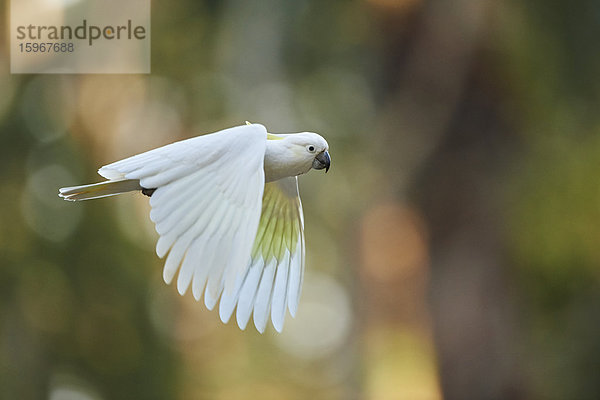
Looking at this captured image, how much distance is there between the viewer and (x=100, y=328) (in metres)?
4.18

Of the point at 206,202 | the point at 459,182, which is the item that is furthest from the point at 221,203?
the point at 459,182

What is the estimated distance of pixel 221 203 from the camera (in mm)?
1366

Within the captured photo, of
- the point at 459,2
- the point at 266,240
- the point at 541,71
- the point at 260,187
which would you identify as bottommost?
the point at 266,240

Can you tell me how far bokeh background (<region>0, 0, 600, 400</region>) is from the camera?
157 inches

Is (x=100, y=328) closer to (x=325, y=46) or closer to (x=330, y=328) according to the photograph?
(x=330, y=328)

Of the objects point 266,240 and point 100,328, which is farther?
point 100,328

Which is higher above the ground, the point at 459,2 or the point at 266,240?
the point at 459,2

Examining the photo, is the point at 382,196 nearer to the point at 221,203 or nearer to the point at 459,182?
the point at 459,182

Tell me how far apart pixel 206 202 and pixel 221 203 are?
0.03 metres

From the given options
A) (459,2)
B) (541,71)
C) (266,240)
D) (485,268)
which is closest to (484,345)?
(485,268)

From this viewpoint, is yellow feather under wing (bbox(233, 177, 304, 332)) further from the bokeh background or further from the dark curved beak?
the bokeh background

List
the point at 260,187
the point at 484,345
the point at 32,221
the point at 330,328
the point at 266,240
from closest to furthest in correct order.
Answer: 1. the point at 260,187
2. the point at 266,240
3. the point at 484,345
4. the point at 32,221
5. the point at 330,328

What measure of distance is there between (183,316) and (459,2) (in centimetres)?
216
